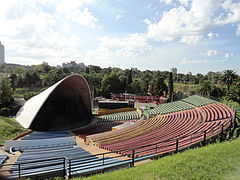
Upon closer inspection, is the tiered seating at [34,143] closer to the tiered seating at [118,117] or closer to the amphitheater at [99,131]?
the amphitheater at [99,131]

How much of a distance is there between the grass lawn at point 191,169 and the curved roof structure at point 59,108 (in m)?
21.0

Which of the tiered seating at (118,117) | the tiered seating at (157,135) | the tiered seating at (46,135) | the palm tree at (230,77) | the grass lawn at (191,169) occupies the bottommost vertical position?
the tiered seating at (46,135)

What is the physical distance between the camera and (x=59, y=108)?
86.3 feet

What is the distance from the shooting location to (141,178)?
532 cm

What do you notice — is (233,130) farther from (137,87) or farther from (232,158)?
(137,87)

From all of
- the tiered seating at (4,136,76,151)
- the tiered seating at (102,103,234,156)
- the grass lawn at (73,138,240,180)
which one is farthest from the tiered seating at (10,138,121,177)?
the tiered seating at (102,103,234,156)

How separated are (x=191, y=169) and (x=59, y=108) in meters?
23.2

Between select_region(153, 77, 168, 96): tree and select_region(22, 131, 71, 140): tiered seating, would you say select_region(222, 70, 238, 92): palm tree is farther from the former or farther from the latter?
select_region(22, 131, 71, 140): tiered seating

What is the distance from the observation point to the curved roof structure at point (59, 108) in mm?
24391

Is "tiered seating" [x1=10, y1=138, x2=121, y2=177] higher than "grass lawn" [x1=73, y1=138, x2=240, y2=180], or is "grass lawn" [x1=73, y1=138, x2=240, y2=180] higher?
"grass lawn" [x1=73, y1=138, x2=240, y2=180]

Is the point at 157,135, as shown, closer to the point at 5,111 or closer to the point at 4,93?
the point at 5,111

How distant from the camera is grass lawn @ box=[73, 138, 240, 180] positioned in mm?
5512

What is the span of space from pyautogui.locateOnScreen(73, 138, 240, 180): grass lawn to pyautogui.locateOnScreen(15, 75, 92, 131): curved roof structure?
→ 69.0 ft

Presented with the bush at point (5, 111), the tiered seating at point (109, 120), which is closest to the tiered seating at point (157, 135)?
the tiered seating at point (109, 120)
